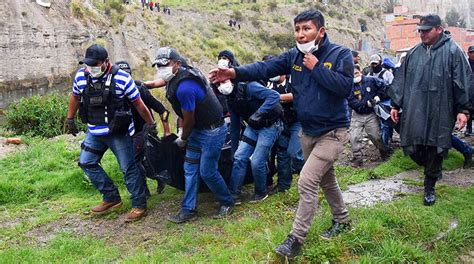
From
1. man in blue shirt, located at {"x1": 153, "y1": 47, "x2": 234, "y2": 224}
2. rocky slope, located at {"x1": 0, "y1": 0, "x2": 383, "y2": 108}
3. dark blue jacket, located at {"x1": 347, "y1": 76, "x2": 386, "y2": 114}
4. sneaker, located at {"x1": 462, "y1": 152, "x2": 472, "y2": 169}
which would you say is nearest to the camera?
man in blue shirt, located at {"x1": 153, "y1": 47, "x2": 234, "y2": 224}

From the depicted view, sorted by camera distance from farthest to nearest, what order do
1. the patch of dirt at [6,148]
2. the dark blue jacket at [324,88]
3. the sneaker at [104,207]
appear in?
the patch of dirt at [6,148] < the sneaker at [104,207] < the dark blue jacket at [324,88]

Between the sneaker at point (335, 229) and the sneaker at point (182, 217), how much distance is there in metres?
1.66

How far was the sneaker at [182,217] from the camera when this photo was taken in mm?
4816

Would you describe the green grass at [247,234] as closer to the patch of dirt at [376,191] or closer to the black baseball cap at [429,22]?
the patch of dirt at [376,191]

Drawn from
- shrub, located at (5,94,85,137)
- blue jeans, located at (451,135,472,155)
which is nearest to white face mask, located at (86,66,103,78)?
blue jeans, located at (451,135,472,155)

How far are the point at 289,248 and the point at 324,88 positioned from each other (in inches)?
49.4

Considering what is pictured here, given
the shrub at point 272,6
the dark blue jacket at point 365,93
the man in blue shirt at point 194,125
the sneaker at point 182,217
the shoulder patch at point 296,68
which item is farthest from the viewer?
the shrub at point 272,6

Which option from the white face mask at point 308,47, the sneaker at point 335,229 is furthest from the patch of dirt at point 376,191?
the white face mask at point 308,47

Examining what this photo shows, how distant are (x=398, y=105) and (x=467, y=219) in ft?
4.51

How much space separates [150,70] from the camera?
25.8 metres

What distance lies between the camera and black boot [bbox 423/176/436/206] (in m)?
4.59

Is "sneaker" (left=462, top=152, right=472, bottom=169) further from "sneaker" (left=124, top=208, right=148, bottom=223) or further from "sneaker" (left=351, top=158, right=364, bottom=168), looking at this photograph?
"sneaker" (left=124, top=208, right=148, bottom=223)

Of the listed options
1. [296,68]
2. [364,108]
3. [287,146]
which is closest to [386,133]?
[364,108]

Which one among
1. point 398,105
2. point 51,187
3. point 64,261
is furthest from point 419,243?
point 51,187
